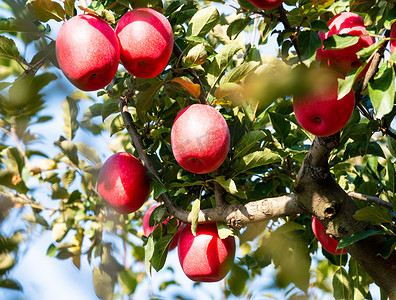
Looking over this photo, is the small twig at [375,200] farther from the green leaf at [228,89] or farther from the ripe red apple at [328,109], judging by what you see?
the green leaf at [228,89]

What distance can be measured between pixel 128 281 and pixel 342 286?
1467 millimetres

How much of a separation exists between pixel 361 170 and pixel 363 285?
449 millimetres

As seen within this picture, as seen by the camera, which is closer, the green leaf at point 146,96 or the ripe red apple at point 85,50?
the ripe red apple at point 85,50

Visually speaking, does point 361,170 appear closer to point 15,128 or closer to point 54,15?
point 54,15

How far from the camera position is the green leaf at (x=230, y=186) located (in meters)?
1.34

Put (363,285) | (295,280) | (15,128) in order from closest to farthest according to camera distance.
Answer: (15,128)
(295,280)
(363,285)

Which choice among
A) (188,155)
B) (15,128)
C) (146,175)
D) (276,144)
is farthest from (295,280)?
(276,144)

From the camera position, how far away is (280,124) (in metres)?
1.63

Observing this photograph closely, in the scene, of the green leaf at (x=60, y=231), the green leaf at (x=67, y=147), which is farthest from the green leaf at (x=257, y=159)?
the green leaf at (x=60, y=231)

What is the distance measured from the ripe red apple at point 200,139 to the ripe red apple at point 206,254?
1.20 ft

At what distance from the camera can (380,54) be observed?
1.13 m

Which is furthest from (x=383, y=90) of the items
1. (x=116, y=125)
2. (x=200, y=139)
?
(x=116, y=125)

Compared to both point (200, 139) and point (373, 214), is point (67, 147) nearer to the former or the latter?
point (200, 139)

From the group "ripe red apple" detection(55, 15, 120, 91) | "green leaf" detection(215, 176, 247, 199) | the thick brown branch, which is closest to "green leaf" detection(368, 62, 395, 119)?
the thick brown branch
